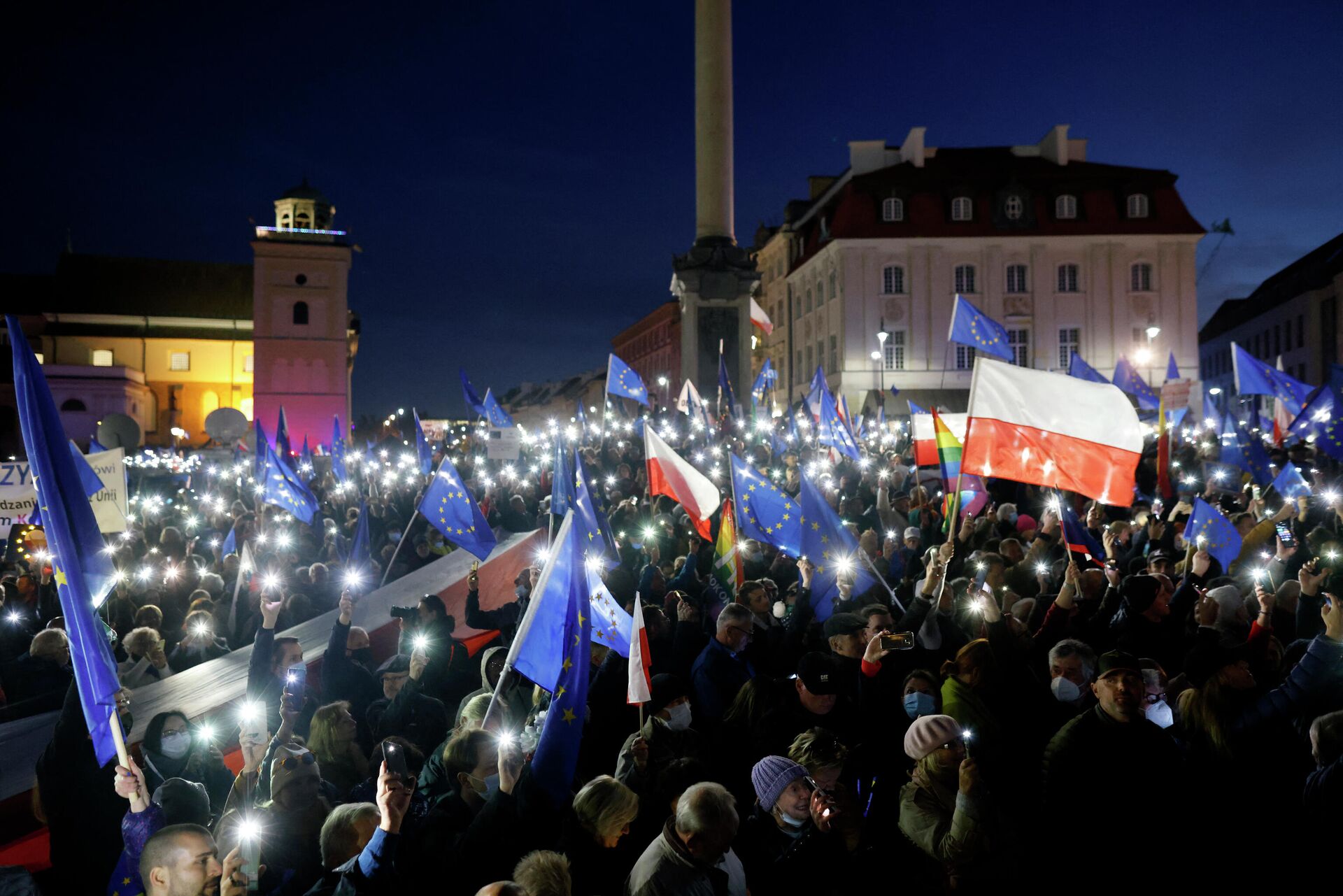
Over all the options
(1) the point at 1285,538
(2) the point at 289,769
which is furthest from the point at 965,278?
(2) the point at 289,769

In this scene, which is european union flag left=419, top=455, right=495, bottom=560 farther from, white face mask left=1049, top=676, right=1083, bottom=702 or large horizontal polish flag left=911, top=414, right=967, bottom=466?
large horizontal polish flag left=911, top=414, right=967, bottom=466

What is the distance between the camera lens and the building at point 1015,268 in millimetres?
48281

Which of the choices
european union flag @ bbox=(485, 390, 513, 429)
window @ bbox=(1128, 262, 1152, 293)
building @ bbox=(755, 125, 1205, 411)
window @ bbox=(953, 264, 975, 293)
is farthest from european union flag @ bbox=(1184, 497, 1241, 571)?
window @ bbox=(1128, 262, 1152, 293)

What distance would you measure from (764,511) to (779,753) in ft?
12.8

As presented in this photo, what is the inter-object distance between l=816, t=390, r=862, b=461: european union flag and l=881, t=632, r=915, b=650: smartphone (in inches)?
412

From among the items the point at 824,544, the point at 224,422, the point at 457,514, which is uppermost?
the point at 224,422

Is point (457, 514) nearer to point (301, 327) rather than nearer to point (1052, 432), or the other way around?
point (1052, 432)

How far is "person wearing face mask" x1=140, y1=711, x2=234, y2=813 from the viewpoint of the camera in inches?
185

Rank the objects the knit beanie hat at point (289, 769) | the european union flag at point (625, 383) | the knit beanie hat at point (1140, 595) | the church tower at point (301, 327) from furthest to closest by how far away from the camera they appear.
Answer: the church tower at point (301, 327) → the european union flag at point (625, 383) → the knit beanie hat at point (1140, 595) → the knit beanie hat at point (289, 769)

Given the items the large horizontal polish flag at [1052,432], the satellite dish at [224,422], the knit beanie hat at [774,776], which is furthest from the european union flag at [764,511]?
the satellite dish at [224,422]

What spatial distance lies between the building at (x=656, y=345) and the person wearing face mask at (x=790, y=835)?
65084 mm

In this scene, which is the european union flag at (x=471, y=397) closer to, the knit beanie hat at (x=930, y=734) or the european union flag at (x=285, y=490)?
the european union flag at (x=285, y=490)

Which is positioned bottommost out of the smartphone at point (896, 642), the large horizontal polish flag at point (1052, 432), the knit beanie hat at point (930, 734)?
the knit beanie hat at point (930, 734)

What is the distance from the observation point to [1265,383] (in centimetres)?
1570
